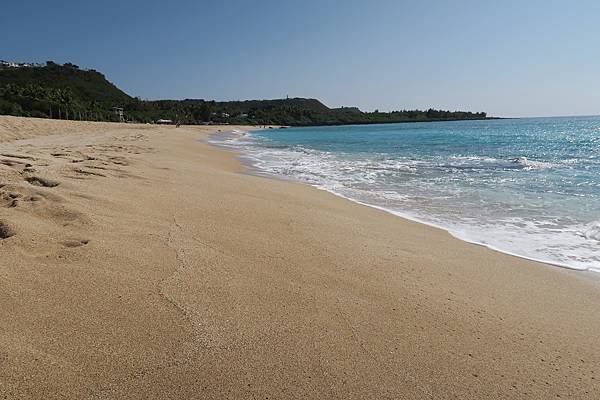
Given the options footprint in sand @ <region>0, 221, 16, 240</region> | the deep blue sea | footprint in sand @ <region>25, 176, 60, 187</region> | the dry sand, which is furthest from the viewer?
the deep blue sea

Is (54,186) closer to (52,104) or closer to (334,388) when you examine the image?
(334,388)

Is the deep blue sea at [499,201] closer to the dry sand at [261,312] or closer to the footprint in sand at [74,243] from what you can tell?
the dry sand at [261,312]

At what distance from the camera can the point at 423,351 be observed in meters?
2.27

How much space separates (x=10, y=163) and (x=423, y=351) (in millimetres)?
6891

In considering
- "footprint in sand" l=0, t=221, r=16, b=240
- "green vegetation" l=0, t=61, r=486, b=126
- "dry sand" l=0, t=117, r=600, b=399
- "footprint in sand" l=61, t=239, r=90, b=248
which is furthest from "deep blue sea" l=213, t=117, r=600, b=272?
"green vegetation" l=0, t=61, r=486, b=126

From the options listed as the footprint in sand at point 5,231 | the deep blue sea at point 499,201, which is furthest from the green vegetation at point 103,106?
the footprint in sand at point 5,231

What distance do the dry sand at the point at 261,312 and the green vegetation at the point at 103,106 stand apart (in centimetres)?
4719

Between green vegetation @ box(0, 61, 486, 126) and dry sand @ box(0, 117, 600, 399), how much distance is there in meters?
47.2

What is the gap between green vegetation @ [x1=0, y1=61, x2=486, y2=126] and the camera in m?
49.8

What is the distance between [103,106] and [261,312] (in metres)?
86.1

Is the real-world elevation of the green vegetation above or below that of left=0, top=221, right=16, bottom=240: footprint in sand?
above

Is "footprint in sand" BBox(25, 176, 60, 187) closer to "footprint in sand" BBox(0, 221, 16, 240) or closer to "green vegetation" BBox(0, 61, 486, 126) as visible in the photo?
"footprint in sand" BBox(0, 221, 16, 240)

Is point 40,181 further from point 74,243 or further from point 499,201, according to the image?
point 499,201

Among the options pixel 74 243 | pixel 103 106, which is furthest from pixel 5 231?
pixel 103 106
